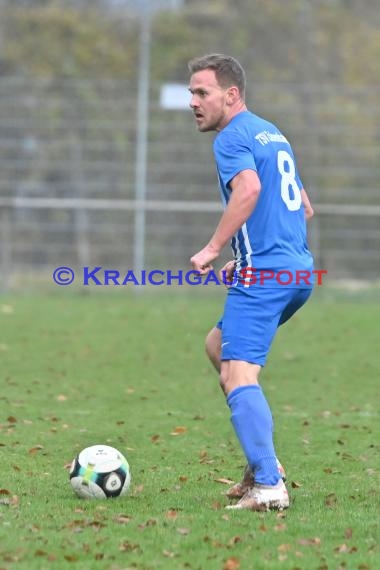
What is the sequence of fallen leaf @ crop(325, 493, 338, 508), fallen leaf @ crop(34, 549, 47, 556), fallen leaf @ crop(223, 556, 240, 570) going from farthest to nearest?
1. fallen leaf @ crop(325, 493, 338, 508)
2. fallen leaf @ crop(34, 549, 47, 556)
3. fallen leaf @ crop(223, 556, 240, 570)

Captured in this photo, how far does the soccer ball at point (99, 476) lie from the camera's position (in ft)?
19.3

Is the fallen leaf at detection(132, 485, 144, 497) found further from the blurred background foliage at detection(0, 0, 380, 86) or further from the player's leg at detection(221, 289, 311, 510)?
the blurred background foliage at detection(0, 0, 380, 86)

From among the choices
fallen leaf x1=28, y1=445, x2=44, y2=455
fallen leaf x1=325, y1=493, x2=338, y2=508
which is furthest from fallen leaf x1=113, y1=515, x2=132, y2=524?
fallen leaf x1=28, y1=445, x2=44, y2=455

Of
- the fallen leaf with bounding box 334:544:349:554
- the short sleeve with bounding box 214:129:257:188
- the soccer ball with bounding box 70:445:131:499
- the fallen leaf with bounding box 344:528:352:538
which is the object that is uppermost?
the short sleeve with bounding box 214:129:257:188

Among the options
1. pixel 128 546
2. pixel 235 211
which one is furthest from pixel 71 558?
pixel 235 211

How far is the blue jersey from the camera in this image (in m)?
5.71

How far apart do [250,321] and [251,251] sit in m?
0.34

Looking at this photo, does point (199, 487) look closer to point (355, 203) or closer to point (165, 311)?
point (165, 311)

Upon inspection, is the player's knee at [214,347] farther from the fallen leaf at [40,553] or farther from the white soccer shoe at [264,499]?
the fallen leaf at [40,553]

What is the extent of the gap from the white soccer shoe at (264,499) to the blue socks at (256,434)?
32 mm

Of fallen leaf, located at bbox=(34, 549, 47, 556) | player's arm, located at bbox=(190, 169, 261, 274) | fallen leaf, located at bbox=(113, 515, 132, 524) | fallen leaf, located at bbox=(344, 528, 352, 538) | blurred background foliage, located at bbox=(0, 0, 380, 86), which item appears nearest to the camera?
fallen leaf, located at bbox=(34, 549, 47, 556)

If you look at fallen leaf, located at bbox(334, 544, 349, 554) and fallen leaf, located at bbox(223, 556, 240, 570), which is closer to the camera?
fallen leaf, located at bbox(223, 556, 240, 570)

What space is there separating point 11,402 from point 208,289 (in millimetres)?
9090

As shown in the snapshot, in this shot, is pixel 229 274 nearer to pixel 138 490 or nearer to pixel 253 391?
pixel 253 391
